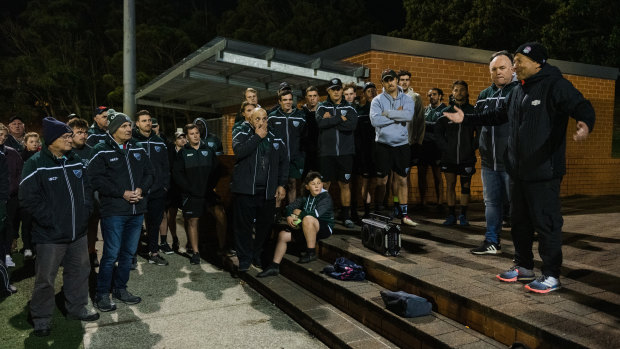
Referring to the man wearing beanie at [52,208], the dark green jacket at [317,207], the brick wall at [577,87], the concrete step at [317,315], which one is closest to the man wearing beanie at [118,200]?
Answer: the man wearing beanie at [52,208]

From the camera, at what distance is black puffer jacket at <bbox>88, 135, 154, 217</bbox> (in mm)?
4680

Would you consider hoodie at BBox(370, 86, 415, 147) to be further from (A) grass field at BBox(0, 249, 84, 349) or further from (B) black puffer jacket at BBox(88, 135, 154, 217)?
(A) grass field at BBox(0, 249, 84, 349)

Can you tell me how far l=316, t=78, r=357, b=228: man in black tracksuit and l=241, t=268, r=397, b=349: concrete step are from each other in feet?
5.01

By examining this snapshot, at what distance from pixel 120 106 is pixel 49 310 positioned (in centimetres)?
2576

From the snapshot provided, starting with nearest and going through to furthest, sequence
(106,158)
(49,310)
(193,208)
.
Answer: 1. (49,310)
2. (106,158)
3. (193,208)

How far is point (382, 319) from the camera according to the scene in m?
3.82

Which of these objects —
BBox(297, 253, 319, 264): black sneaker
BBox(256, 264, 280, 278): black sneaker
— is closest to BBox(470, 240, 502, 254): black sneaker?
BBox(297, 253, 319, 264): black sneaker

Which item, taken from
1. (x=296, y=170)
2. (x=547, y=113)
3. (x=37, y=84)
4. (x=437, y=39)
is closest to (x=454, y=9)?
(x=437, y=39)

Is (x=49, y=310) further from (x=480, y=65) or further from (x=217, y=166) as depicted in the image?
(x=480, y=65)

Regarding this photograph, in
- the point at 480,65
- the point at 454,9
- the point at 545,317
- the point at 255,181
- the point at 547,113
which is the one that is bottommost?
the point at 545,317

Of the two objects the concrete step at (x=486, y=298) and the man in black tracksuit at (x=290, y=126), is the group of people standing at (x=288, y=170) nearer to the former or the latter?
the man in black tracksuit at (x=290, y=126)

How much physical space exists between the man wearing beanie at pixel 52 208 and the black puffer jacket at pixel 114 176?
0.32 meters

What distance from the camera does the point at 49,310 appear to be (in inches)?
163

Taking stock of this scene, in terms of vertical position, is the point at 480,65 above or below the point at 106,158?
above
